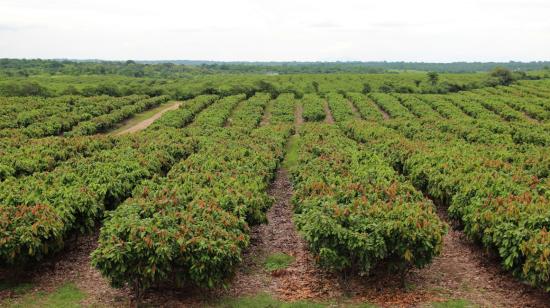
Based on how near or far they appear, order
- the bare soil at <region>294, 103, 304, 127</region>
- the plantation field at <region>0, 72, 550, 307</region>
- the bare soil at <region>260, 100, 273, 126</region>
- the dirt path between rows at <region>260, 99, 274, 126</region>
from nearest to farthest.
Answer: the plantation field at <region>0, 72, 550, 307</region>, the bare soil at <region>260, 100, 273, 126</region>, the dirt path between rows at <region>260, 99, 274, 126</region>, the bare soil at <region>294, 103, 304, 127</region>

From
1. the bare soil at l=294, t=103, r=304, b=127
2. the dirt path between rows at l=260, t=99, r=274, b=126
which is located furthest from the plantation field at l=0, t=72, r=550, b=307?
the bare soil at l=294, t=103, r=304, b=127

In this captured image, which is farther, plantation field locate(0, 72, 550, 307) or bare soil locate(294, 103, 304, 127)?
bare soil locate(294, 103, 304, 127)

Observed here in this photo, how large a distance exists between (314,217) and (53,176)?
12.7 metres

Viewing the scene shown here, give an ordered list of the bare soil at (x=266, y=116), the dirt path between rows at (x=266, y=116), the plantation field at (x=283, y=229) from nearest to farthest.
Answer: the plantation field at (x=283, y=229)
the bare soil at (x=266, y=116)
the dirt path between rows at (x=266, y=116)

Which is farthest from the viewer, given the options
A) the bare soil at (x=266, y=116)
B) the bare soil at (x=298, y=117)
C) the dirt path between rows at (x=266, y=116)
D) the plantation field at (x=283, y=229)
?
the bare soil at (x=298, y=117)

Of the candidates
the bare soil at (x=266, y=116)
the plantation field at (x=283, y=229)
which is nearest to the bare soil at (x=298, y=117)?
the bare soil at (x=266, y=116)

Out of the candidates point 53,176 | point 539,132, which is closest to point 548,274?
point 53,176

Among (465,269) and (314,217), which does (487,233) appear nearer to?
(465,269)

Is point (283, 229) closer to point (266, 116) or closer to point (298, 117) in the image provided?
point (266, 116)

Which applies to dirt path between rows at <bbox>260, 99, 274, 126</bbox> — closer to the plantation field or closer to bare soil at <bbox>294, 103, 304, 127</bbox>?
bare soil at <bbox>294, 103, 304, 127</bbox>

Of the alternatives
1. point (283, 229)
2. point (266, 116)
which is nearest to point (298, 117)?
point (266, 116)

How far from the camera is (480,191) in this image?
1778cm

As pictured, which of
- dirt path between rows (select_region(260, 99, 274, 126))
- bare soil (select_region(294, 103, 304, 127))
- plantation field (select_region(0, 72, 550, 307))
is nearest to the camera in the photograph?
plantation field (select_region(0, 72, 550, 307))

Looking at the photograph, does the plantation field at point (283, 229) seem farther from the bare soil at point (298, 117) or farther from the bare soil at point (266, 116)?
the bare soil at point (298, 117)
